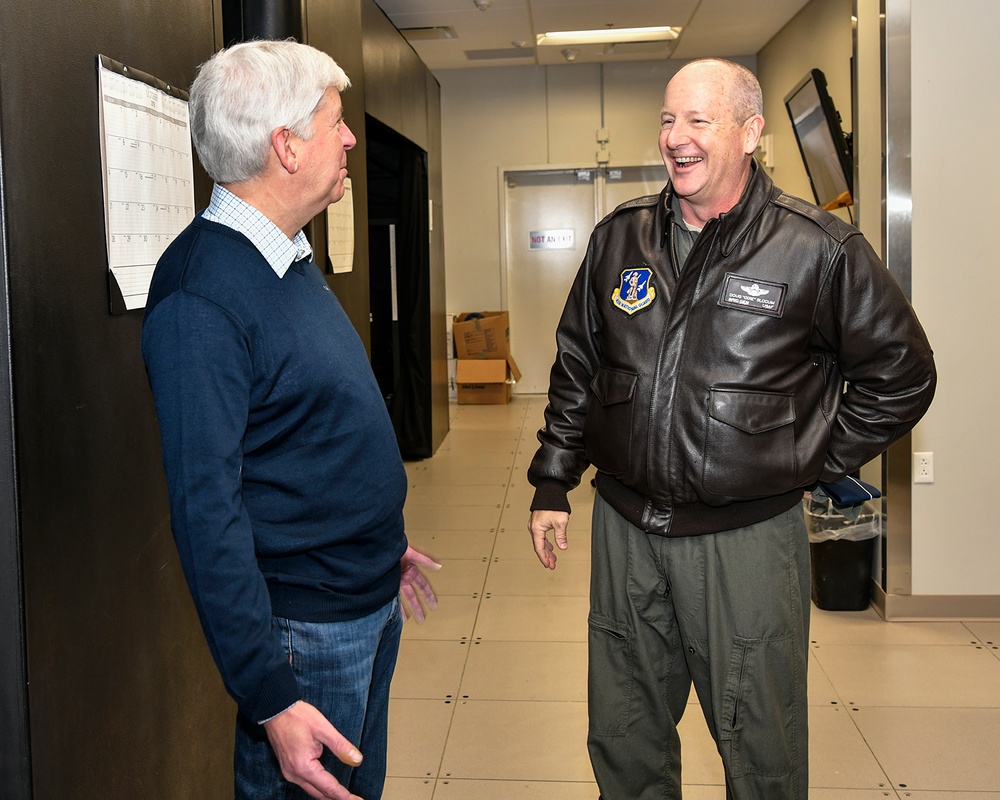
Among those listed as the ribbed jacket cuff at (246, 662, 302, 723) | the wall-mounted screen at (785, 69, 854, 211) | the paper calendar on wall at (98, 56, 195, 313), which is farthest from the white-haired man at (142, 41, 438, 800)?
the wall-mounted screen at (785, 69, 854, 211)

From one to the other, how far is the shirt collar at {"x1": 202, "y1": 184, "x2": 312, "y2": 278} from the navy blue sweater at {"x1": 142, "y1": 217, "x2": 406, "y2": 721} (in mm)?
19

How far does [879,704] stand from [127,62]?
281 cm

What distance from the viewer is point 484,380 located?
958 centimetres

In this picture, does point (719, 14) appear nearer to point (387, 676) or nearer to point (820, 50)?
point (820, 50)

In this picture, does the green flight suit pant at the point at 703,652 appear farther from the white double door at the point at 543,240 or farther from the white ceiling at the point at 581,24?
the white double door at the point at 543,240

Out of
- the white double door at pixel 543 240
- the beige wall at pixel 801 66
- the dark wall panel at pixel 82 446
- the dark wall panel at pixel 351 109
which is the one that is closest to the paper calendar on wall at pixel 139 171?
the dark wall panel at pixel 82 446

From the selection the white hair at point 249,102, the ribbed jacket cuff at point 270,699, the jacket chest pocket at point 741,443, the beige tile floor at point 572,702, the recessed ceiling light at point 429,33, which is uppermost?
the recessed ceiling light at point 429,33

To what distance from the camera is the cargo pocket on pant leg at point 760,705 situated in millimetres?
1975

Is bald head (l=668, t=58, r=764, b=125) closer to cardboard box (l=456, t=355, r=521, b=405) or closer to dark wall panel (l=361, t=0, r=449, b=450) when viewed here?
dark wall panel (l=361, t=0, r=449, b=450)

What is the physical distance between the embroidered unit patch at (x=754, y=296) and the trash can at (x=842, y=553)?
215 centimetres

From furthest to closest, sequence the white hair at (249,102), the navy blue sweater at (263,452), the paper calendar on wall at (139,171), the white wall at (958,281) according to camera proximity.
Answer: the white wall at (958,281), the paper calendar on wall at (139,171), the white hair at (249,102), the navy blue sweater at (263,452)

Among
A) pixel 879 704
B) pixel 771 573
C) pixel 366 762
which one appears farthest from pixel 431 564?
pixel 879 704

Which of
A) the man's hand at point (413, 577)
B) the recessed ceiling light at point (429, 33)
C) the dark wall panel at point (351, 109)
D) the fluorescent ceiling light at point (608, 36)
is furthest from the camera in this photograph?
the fluorescent ceiling light at point (608, 36)

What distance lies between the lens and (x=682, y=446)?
6.39ft
